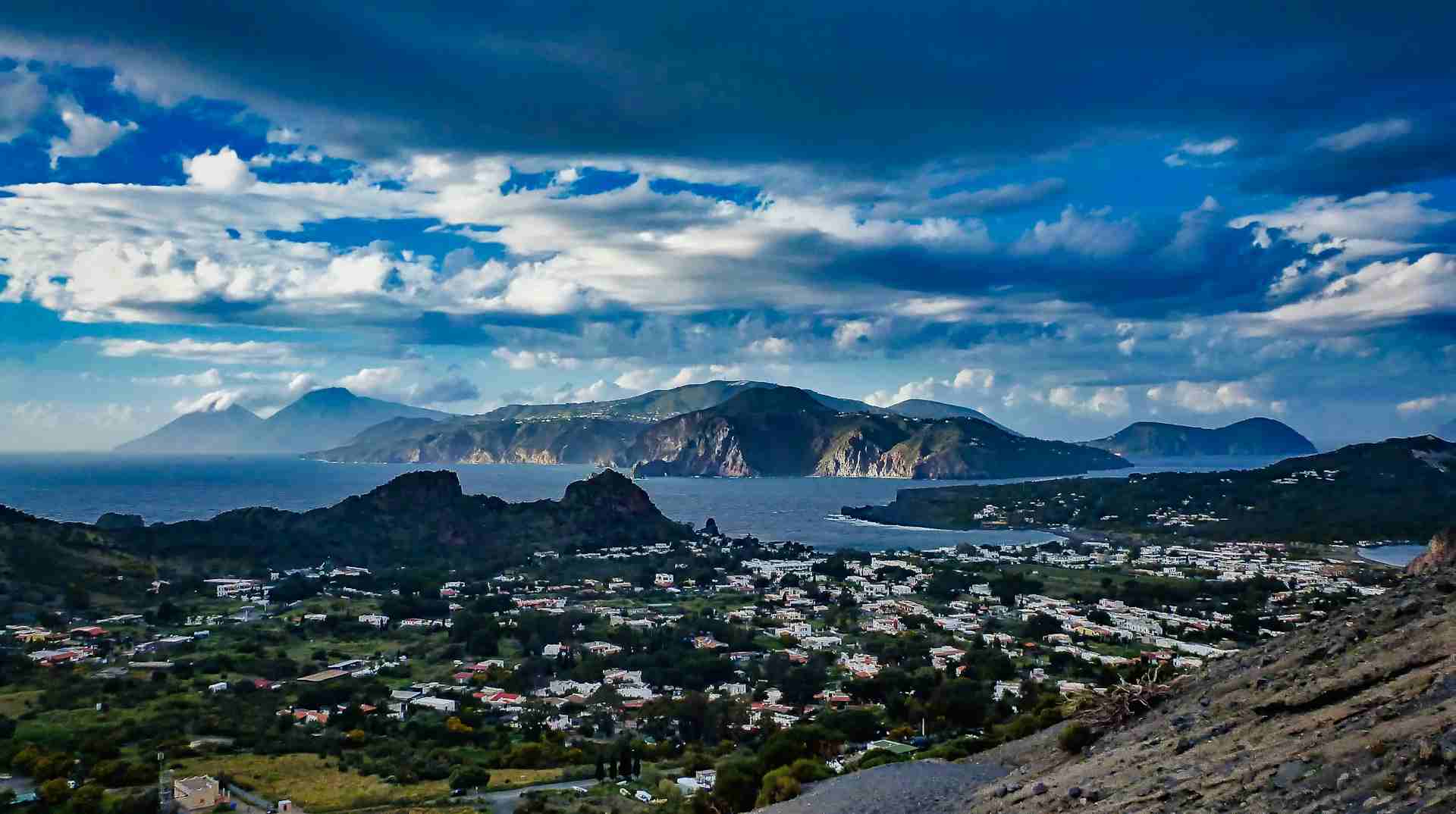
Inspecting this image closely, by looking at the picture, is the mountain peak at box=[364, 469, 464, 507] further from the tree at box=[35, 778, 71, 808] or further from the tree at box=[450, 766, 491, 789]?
the tree at box=[450, 766, 491, 789]

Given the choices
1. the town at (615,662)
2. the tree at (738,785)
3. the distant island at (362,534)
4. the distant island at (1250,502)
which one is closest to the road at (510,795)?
the town at (615,662)

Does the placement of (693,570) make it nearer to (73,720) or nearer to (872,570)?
(872,570)

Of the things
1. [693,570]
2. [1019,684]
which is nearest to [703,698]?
[1019,684]

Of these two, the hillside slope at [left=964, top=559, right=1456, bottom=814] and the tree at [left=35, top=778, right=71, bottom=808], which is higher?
the hillside slope at [left=964, top=559, right=1456, bottom=814]

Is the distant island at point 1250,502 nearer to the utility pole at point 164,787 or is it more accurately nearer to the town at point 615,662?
the town at point 615,662

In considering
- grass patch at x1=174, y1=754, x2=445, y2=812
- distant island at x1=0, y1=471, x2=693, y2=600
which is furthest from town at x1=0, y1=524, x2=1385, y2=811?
distant island at x1=0, y1=471, x2=693, y2=600

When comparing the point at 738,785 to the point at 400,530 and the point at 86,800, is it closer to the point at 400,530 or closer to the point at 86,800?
the point at 86,800
